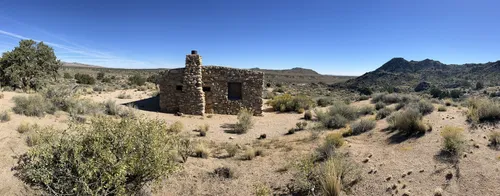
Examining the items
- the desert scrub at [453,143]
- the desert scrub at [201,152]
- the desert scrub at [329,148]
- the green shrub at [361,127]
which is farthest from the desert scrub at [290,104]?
the desert scrub at [453,143]

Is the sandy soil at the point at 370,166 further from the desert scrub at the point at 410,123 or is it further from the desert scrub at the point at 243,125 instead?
the desert scrub at the point at 243,125

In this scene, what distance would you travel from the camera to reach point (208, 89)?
1508 centimetres

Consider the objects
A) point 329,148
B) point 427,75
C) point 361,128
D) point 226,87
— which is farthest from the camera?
point 427,75

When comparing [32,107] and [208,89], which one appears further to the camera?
[208,89]

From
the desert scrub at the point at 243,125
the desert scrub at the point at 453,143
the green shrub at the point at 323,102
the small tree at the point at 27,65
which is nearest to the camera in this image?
the desert scrub at the point at 453,143

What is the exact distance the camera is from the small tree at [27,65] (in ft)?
59.0

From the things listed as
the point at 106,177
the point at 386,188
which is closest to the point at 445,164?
the point at 386,188

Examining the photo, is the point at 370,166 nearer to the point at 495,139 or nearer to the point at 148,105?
the point at 495,139

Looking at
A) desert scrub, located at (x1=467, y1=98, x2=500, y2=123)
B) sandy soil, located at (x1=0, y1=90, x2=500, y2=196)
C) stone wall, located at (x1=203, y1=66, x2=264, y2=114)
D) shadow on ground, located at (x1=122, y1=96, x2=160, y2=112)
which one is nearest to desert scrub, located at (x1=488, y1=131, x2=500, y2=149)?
sandy soil, located at (x1=0, y1=90, x2=500, y2=196)

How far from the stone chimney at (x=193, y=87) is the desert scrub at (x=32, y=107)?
584 centimetres

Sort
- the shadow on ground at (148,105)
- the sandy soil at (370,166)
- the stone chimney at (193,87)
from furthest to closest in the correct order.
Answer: the shadow on ground at (148,105)
the stone chimney at (193,87)
the sandy soil at (370,166)

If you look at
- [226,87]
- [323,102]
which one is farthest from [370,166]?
[323,102]

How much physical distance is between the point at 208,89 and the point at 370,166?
1046cm

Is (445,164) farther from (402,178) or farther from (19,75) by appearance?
(19,75)
